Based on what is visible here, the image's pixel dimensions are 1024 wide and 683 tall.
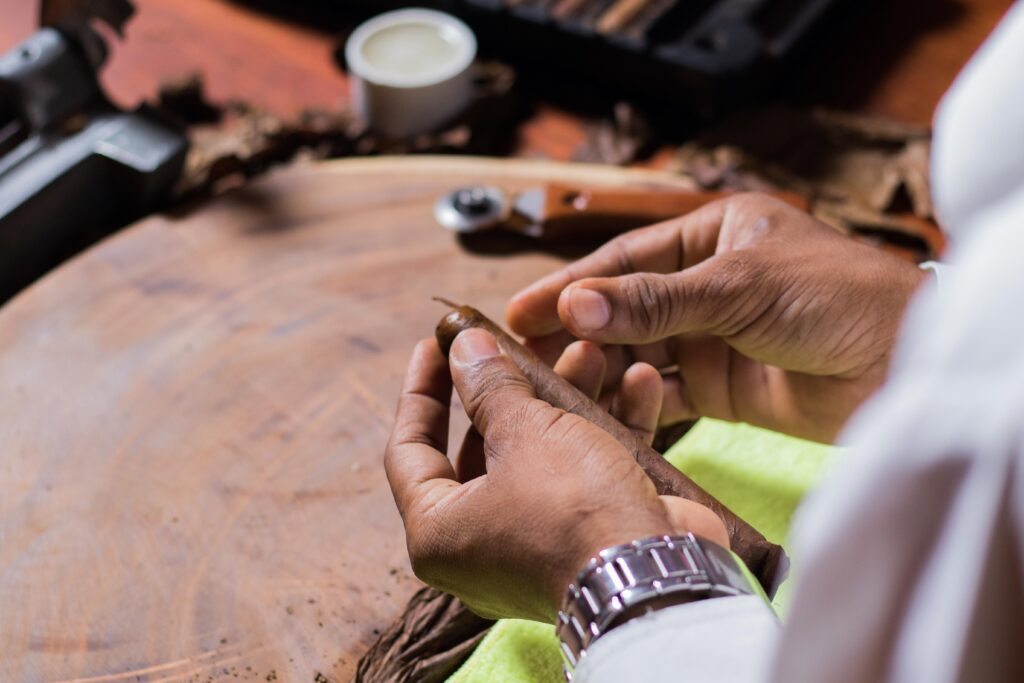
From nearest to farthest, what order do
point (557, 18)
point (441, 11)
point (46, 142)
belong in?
point (46, 142), point (557, 18), point (441, 11)

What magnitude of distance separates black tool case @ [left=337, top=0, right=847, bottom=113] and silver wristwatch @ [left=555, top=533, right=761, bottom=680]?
1.19 metres

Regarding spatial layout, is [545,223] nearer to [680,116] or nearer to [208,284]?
[208,284]

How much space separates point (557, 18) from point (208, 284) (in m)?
0.91

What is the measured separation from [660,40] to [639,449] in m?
1.14

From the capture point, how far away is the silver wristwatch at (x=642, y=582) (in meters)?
0.54

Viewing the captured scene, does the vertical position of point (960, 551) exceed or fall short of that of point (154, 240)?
it exceeds it

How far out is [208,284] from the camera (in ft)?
3.57

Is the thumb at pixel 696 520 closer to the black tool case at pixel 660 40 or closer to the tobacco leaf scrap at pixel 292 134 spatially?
A: the tobacco leaf scrap at pixel 292 134

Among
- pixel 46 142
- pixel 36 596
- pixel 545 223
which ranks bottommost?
pixel 36 596

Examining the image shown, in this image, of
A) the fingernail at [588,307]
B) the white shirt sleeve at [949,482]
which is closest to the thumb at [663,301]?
the fingernail at [588,307]

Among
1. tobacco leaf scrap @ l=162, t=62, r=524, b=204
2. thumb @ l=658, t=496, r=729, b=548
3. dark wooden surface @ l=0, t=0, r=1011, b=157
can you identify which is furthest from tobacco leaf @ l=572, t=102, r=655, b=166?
thumb @ l=658, t=496, r=729, b=548

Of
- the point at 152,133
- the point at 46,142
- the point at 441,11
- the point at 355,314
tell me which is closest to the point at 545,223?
the point at 355,314

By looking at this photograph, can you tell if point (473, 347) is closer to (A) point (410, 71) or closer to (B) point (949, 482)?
(B) point (949, 482)

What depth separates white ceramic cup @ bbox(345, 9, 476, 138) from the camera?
1.51m
